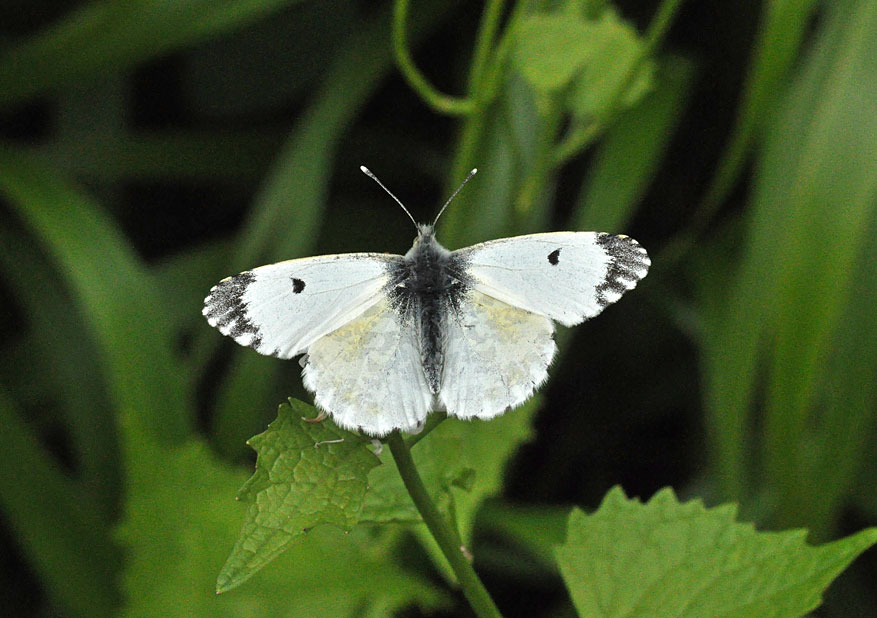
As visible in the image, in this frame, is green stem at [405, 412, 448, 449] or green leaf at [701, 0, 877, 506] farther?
green leaf at [701, 0, 877, 506]

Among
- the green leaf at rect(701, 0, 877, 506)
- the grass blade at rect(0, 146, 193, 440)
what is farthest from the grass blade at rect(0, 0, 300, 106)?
the green leaf at rect(701, 0, 877, 506)

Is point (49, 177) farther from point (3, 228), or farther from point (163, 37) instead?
point (163, 37)

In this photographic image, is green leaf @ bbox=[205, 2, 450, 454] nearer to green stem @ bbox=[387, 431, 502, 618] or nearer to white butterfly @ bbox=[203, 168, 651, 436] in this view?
white butterfly @ bbox=[203, 168, 651, 436]

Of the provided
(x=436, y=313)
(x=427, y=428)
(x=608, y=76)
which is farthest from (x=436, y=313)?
(x=608, y=76)

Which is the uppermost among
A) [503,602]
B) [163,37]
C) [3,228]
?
[163,37]

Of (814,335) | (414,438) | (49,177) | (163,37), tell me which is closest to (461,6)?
(163,37)
